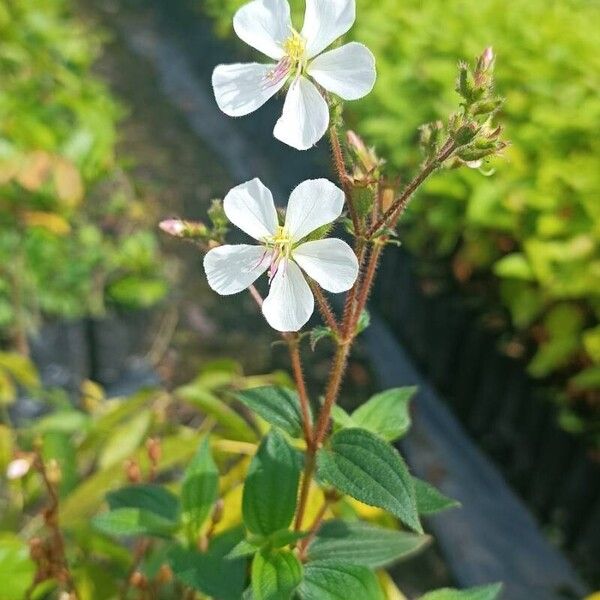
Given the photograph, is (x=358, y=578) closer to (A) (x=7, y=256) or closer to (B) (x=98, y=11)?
→ (A) (x=7, y=256)

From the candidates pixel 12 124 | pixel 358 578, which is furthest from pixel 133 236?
pixel 358 578

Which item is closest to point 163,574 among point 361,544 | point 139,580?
point 139,580

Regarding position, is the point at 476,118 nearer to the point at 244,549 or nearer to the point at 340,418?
the point at 340,418

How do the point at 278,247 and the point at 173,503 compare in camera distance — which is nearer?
the point at 278,247

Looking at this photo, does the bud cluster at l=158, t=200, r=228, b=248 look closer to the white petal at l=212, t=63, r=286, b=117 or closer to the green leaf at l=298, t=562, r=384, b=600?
the white petal at l=212, t=63, r=286, b=117

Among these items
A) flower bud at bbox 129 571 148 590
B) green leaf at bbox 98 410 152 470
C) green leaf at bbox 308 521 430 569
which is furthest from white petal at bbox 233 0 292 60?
green leaf at bbox 98 410 152 470
